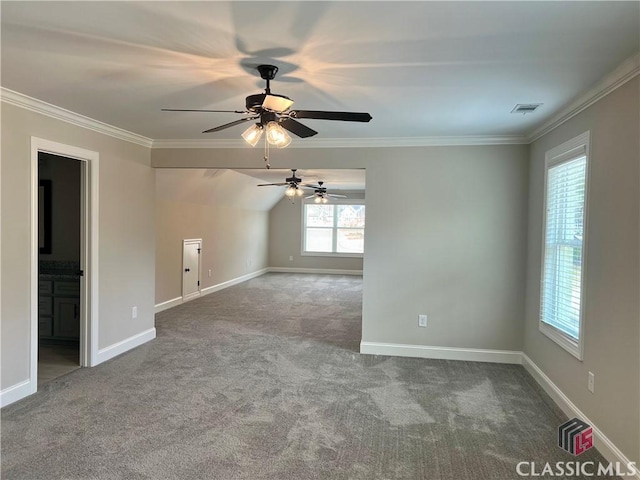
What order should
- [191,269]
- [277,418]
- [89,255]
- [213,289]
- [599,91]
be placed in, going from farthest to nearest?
[213,289] → [191,269] → [89,255] → [277,418] → [599,91]

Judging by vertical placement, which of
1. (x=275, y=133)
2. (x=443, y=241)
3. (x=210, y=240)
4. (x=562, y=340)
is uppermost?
(x=275, y=133)

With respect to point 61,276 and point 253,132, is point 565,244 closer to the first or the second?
point 253,132

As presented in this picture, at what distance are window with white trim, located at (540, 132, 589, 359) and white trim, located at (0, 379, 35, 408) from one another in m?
4.16

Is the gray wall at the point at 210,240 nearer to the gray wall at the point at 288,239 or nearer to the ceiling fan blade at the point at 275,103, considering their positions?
the gray wall at the point at 288,239

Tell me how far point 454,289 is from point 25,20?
13.2 ft

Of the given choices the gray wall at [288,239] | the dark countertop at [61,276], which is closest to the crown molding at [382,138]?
the dark countertop at [61,276]

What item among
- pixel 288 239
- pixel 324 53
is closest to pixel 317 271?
pixel 288 239

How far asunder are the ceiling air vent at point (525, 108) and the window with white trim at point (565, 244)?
14.8 inches

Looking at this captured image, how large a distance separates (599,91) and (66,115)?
408 cm

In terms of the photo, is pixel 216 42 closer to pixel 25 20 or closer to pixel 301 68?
pixel 301 68

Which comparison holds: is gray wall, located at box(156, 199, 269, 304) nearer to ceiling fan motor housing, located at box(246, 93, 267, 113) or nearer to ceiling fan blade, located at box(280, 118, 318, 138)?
ceiling fan blade, located at box(280, 118, 318, 138)

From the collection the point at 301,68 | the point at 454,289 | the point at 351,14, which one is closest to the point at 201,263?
the point at 454,289

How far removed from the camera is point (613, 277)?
2439mm

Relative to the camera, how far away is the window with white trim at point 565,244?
2912mm
